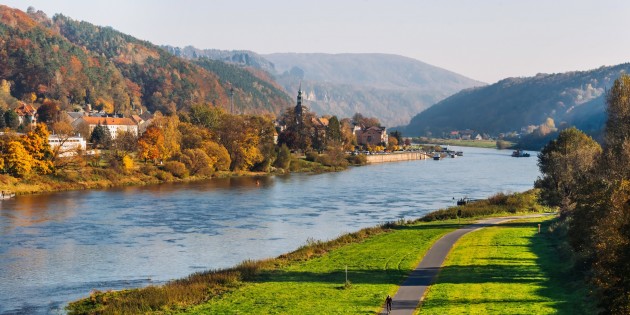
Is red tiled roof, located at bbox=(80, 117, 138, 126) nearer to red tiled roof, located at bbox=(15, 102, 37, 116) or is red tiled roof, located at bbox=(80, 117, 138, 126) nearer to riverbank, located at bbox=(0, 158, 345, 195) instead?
red tiled roof, located at bbox=(15, 102, 37, 116)

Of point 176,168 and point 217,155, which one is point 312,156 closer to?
point 217,155

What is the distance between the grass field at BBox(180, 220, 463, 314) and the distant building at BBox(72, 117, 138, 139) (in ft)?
356

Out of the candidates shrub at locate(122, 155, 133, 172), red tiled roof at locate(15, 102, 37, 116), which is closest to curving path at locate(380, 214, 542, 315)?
shrub at locate(122, 155, 133, 172)

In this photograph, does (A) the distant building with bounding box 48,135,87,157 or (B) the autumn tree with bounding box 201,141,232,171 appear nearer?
(A) the distant building with bounding box 48,135,87,157

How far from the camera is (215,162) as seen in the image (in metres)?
119

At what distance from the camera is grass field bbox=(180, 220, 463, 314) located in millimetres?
31594

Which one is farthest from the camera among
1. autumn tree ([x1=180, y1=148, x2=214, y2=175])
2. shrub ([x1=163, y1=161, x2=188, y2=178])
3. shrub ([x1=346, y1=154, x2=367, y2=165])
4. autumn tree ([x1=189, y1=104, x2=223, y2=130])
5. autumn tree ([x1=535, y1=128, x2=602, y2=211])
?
shrub ([x1=346, y1=154, x2=367, y2=165])

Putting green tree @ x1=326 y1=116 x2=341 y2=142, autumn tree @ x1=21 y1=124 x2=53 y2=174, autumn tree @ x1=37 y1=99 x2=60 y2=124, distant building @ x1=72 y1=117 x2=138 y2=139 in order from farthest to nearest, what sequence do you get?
green tree @ x1=326 y1=116 x2=341 y2=142 → distant building @ x1=72 y1=117 x2=138 y2=139 → autumn tree @ x1=37 y1=99 x2=60 y2=124 → autumn tree @ x1=21 y1=124 x2=53 y2=174

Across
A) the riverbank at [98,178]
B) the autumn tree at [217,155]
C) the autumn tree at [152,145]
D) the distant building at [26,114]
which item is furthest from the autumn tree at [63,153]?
the distant building at [26,114]

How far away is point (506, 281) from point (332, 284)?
8673 millimetres

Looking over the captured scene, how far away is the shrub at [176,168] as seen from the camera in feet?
358

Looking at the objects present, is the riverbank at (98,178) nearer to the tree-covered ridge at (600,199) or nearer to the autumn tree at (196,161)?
A: the autumn tree at (196,161)

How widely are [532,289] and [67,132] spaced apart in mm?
99206

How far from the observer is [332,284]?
120 feet
